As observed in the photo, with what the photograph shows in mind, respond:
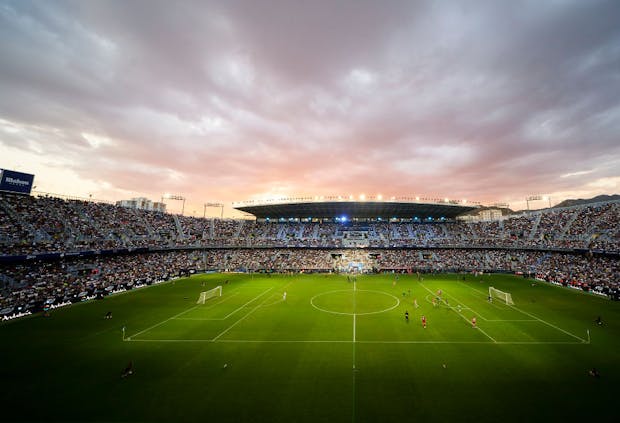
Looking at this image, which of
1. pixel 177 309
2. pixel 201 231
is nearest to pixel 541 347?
pixel 177 309

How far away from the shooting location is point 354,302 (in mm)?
36969

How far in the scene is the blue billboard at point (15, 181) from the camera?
44500 mm

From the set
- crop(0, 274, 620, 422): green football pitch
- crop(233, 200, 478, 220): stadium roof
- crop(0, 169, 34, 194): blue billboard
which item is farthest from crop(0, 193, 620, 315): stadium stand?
crop(0, 274, 620, 422): green football pitch

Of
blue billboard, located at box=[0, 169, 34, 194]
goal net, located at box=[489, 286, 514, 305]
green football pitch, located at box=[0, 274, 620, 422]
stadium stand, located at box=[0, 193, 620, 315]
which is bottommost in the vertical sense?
green football pitch, located at box=[0, 274, 620, 422]

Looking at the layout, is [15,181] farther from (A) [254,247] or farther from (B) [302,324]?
(B) [302,324]

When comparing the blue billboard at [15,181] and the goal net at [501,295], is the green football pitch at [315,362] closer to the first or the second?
the goal net at [501,295]

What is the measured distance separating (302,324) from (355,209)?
5425 cm

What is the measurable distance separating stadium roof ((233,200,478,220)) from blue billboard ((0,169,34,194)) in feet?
144

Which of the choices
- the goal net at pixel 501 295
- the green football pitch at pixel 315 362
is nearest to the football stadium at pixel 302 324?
the green football pitch at pixel 315 362

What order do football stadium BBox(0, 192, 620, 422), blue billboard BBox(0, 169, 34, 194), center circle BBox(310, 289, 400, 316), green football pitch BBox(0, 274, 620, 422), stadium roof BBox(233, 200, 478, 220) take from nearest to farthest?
green football pitch BBox(0, 274, 620, 422) → football stadium BBox(0, 192, 620, 422) → center circle BBox(310, 289, 400, 316) → blue billboard BBox(0, 169, 34, 194) → stadium roof BBox(233, 200, 478, 220)

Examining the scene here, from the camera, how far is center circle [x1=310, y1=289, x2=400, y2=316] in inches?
1299

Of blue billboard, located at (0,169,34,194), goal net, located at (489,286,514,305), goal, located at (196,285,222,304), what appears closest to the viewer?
goal net, located at (489,286,514,305)

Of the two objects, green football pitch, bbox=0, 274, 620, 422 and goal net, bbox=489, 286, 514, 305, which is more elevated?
goal net, bbox=489, 286, 514, 305

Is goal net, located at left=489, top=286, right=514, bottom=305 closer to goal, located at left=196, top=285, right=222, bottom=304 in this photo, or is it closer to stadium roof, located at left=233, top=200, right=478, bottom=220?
stadium roof, located at left=233, top=200, right=478, bottom=220
